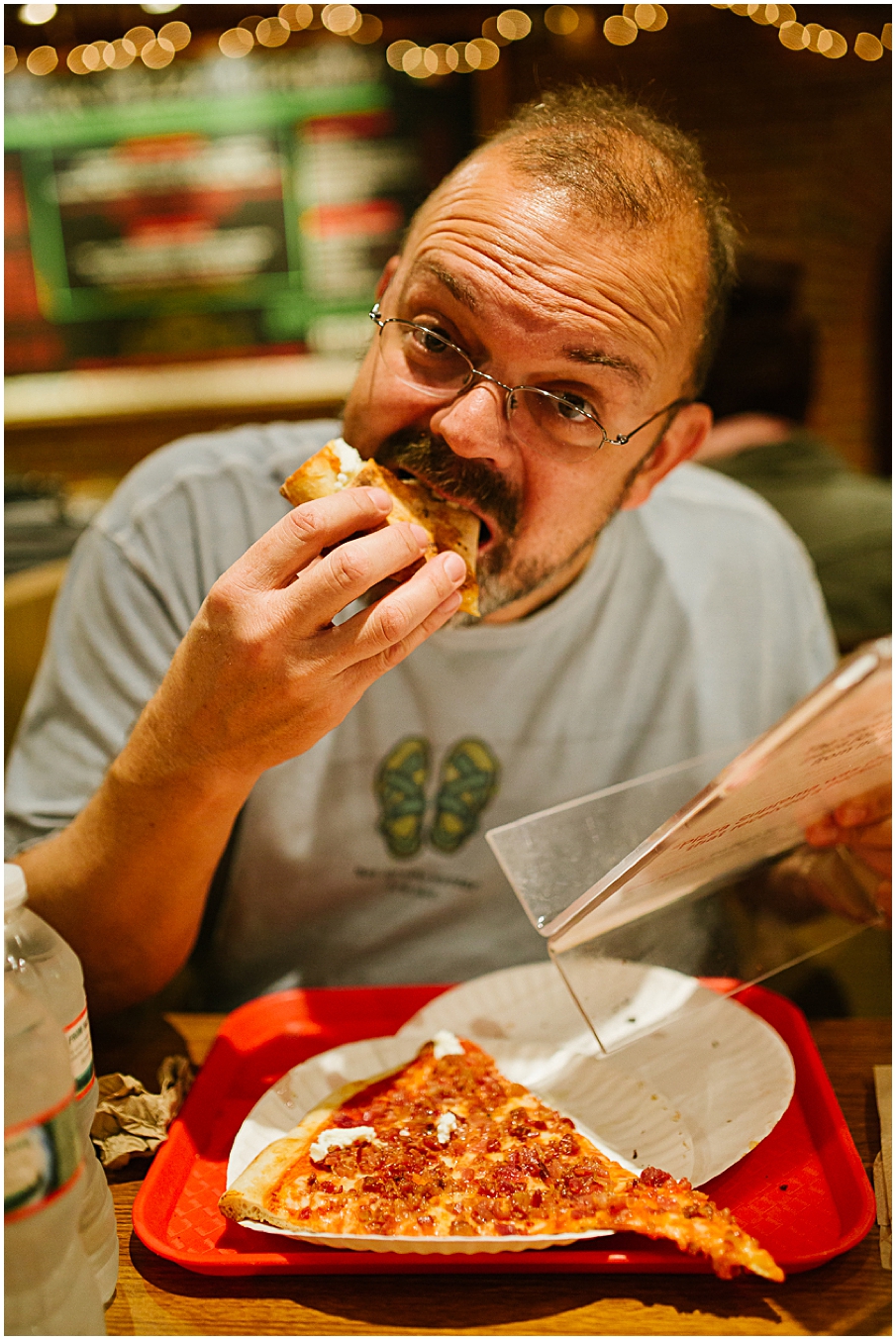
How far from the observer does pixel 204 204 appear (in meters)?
4.02

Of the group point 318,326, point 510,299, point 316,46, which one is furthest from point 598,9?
point 510,299

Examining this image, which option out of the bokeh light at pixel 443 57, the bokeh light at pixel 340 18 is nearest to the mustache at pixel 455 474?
the bokeh light at pixel 443 57

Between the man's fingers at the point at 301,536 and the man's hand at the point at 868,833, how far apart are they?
0.84 metres

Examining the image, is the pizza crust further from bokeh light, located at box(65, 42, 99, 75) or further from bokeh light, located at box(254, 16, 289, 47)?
bokeh light, located at box(65, 42, 99, 75)

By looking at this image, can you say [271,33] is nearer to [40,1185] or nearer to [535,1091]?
[535,1091]

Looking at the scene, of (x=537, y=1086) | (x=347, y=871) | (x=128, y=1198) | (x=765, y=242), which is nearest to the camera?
(x=128, y=1198)

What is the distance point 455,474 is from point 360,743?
2.19 feet

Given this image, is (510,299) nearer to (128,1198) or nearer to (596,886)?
(596,886)

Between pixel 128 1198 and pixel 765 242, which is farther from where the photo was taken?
pixel 765 242

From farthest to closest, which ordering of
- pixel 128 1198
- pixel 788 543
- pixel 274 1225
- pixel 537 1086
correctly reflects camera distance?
1. pixel 788 543
2. pixel 537 1086
3. pixel 128 1198
4. pixel 274 1225

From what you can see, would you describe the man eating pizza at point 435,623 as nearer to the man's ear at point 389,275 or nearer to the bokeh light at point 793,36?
the man's ear at point 389,275

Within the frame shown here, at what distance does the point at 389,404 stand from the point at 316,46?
329 cm

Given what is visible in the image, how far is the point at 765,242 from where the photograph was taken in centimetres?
438

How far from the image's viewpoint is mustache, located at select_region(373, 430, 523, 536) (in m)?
1.38
